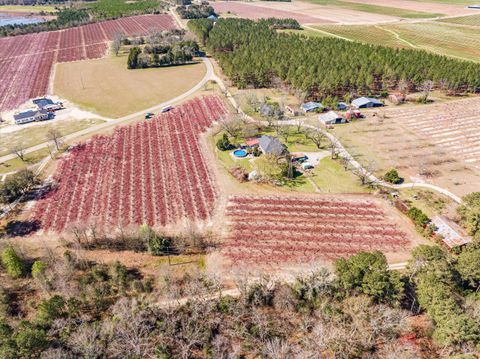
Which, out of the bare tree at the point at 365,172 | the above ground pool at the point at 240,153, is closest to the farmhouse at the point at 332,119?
the bare tree at the point at 365,172

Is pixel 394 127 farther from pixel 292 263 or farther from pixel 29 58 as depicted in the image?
pixel 29 58

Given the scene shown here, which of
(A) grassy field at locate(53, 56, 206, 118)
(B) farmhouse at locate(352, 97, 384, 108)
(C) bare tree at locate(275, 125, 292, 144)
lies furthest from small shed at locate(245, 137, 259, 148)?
(A) grassy field at locate(53, 56, 206, 118)

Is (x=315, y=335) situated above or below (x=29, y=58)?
below

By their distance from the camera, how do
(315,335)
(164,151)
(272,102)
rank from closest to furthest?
(315,335) → (164,151) → (272,102)

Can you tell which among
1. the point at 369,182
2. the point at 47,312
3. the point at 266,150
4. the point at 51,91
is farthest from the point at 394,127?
the point at 51,91

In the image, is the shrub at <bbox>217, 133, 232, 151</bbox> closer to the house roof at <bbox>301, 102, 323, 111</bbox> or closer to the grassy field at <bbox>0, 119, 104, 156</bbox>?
the house roof at <bbox>301, 102, 323, 111</bbox>

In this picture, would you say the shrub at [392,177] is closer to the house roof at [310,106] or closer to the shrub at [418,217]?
the shrub at [418,217]

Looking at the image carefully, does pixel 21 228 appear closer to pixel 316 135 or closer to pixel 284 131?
pixel 284 131

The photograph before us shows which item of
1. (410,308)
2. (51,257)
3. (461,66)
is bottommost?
(410,308)
